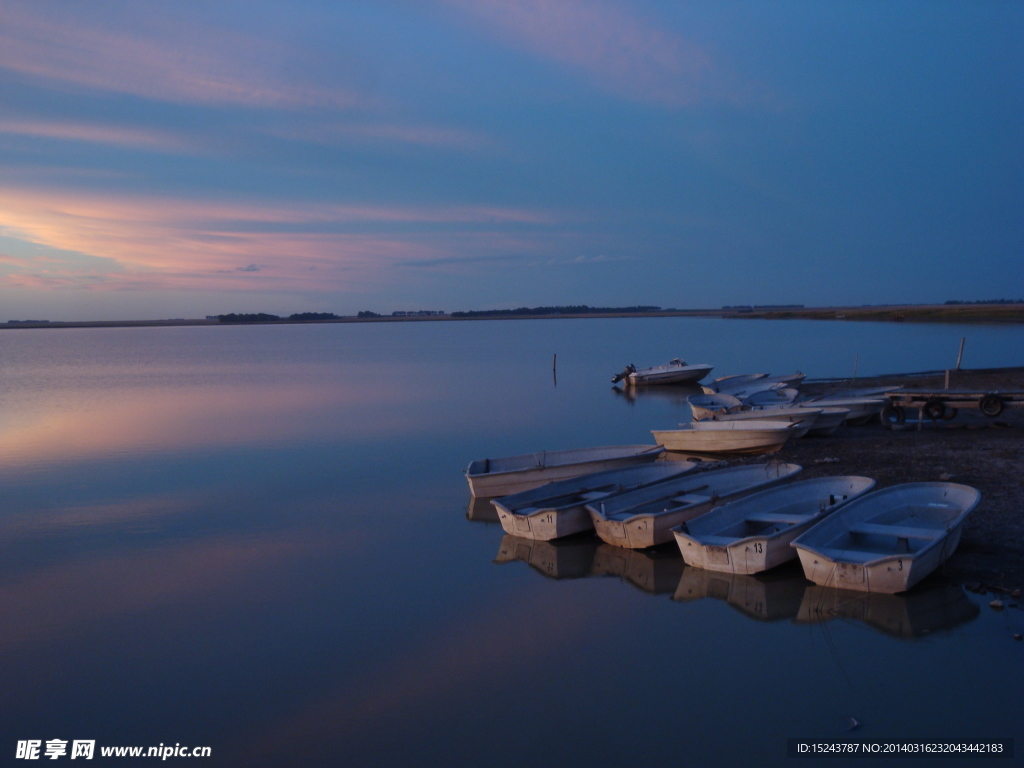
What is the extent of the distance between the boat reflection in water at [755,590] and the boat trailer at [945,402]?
425 inches

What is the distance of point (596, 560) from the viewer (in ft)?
37.5

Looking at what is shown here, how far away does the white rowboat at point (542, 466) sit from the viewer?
578 inches

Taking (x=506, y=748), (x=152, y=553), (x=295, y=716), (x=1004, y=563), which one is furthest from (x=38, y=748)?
(x=1004, y=563)

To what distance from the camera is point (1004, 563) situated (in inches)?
374

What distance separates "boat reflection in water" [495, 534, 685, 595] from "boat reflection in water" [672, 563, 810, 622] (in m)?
0.29

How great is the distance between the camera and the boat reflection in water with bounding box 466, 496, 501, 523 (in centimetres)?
1413

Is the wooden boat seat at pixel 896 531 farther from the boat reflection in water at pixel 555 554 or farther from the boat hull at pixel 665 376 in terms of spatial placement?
the boat hull at pixel 665 376

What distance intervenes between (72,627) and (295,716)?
167 inches

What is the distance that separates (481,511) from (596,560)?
145 inches

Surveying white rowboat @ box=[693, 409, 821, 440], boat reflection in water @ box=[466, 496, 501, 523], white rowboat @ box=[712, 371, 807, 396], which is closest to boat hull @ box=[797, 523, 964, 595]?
boat reflection in water @ box=[466, 496, 501, 523]

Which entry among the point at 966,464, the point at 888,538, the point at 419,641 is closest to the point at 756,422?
the point at 966,464

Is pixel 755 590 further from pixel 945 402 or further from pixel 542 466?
pixel 945 402

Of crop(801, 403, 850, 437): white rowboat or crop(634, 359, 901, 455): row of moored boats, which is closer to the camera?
crop(634, 359, 901, 455): row of moored boats

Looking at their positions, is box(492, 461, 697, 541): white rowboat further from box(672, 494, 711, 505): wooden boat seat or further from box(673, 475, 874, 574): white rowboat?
box(673, 475, 874, 574): white rowboat
